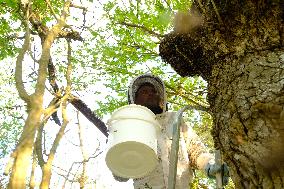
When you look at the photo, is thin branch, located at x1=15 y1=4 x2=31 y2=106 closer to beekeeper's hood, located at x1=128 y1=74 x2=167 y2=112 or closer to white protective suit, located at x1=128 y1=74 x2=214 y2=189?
beekeeper's hood, located at x1=128 y1=74 x2=167 y2=112

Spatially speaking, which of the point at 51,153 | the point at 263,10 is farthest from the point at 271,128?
the point at 51,153

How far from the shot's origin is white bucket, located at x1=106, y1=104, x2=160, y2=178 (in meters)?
2.39

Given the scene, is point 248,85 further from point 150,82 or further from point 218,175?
point 150,82

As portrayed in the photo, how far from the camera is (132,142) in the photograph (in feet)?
7.82

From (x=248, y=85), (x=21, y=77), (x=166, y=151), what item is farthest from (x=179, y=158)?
(x=21, y=77)

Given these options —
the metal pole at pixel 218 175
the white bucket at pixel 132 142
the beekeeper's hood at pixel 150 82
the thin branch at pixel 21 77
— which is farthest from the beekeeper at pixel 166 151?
the thin branch at pixel 21 77

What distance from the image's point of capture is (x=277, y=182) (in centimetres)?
140

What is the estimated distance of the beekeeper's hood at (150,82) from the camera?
3902mm

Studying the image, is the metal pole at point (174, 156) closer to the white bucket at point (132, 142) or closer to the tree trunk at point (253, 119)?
the tree trunk at point (253, 119)

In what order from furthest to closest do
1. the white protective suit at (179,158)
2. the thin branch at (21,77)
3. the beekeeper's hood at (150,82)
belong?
1. the thin branch at (21,77)
2. the beekeeper's hood at (150,82)
3. the white protective suit at (179,158)

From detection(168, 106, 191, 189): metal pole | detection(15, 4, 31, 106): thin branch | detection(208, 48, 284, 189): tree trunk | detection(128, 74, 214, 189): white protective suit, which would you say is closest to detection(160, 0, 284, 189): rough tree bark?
detection(208, 48, 284, 189): tree trunk

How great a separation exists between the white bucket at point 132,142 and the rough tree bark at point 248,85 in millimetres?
646

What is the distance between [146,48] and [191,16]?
11.6ft

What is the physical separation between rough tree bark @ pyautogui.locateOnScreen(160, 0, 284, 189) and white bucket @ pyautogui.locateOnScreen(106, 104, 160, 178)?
646 mm
